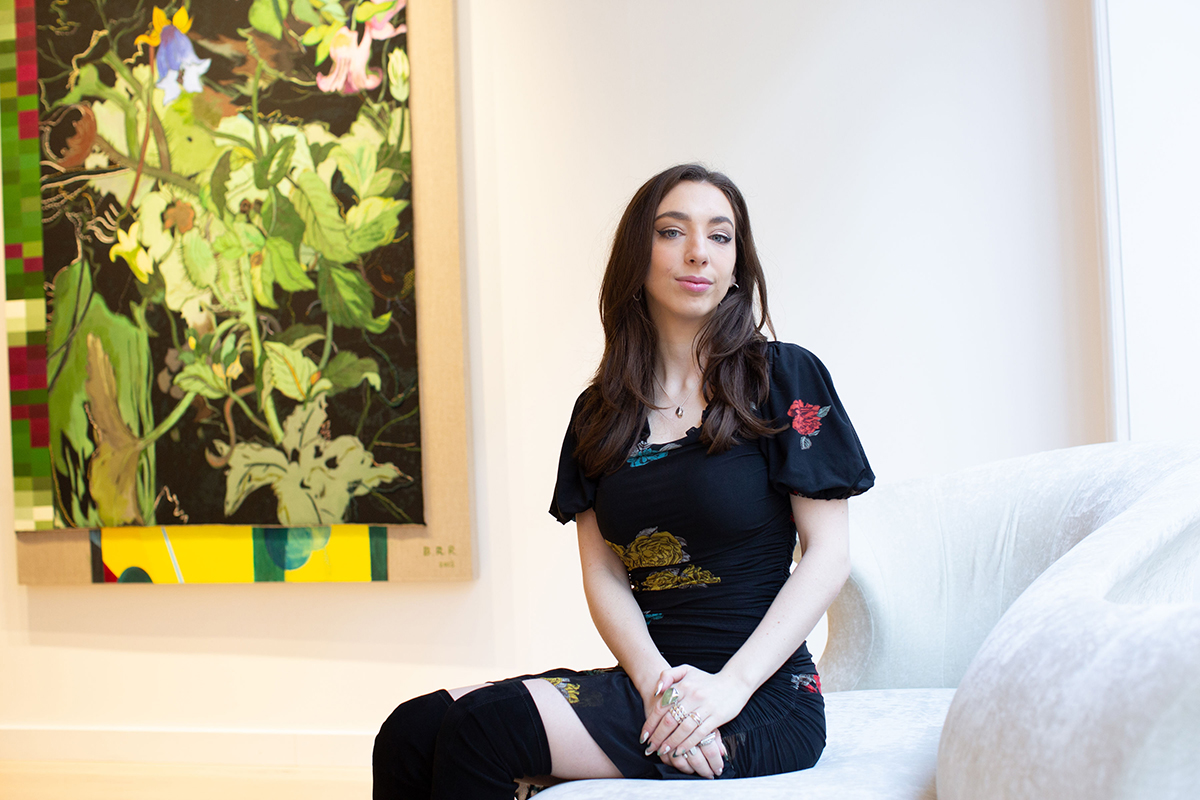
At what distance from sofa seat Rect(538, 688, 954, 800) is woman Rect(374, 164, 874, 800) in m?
0.05

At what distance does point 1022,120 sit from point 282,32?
221 cm

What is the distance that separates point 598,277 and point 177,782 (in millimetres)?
1989

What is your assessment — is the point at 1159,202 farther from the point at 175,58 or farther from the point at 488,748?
the point at 175,58

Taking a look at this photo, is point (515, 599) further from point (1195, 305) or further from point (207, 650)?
point (1195, 305)

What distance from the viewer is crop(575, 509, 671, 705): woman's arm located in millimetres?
1285

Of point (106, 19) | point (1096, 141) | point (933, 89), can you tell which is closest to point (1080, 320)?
point (1096, 141)

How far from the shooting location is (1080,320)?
8.21ft

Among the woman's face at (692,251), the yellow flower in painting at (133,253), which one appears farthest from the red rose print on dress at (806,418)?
the yellow flower in painting at (133,253)

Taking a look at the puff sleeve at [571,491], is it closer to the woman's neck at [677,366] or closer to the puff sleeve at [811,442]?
the woman's neck at [677,366]

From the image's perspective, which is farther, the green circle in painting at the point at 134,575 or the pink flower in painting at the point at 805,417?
the green circle in painting at the point at 134,575

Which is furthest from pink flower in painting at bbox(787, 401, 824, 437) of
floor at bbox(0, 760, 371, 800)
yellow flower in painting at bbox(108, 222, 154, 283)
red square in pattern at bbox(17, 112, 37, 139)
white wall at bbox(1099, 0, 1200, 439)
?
red square in pattern at bbox(17, 112, 37, 139)

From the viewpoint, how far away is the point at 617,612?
1.40 m

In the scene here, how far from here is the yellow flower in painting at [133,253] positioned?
9.62 ft

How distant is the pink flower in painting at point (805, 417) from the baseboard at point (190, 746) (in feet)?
6.71
